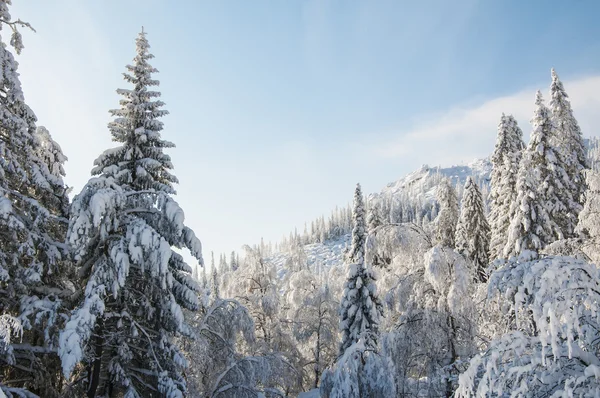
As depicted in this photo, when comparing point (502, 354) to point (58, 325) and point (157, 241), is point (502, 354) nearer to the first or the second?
point (157, 241)

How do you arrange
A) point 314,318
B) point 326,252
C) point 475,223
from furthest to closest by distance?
point 326,252 → point 475,223 → point 314,318

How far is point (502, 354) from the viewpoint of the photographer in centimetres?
454

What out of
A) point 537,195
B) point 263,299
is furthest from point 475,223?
point 263,299

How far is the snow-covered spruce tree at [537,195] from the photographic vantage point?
1747 centimetres

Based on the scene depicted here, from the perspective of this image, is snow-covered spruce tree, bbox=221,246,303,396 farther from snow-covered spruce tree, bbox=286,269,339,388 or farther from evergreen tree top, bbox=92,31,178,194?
evergreen tree top, bbox=92,31,178,194

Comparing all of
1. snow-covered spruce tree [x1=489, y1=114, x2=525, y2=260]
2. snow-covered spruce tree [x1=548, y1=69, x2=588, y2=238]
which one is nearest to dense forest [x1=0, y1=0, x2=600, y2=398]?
snow-covered spruce tree [x1=548, y1=69, x2=588, y2=238]

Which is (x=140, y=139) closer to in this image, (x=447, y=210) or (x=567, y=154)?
(x=567, y=154)

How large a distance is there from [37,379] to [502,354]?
866 cm

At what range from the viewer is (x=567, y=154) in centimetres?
2050

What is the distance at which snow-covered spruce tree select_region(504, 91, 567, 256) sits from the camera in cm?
1747

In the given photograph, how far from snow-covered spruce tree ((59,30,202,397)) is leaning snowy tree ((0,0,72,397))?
2.32 feet

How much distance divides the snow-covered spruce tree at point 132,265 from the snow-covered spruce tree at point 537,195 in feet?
47.6

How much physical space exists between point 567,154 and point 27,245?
2343cm

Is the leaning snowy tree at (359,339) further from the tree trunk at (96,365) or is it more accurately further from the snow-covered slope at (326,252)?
the snow-covered slope at (326,252)
